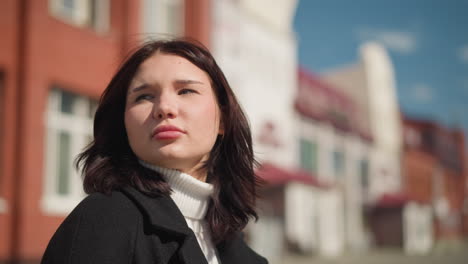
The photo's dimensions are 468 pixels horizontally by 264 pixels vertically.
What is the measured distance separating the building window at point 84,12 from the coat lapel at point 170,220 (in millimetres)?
9632

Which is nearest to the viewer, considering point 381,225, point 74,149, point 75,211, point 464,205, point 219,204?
point 75,211

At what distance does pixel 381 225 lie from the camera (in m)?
31.5

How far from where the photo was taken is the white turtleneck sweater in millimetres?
1779

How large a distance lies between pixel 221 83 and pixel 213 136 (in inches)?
7.7

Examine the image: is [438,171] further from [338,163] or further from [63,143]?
[63,143]

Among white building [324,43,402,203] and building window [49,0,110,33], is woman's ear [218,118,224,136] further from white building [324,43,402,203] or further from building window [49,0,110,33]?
white building [324,43,402,203]

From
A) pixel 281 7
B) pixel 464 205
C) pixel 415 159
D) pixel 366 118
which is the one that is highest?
pixel 281 7

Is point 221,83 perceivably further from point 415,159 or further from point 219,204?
point 415,159

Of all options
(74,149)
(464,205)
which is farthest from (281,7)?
(464,205)

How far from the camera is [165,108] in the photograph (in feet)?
5.59

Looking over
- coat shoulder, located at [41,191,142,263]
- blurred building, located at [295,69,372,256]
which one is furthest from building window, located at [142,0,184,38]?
coat shoulder, located at [41,191,142,263]

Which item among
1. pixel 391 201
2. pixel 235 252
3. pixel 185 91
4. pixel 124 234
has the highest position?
pixel 185 91

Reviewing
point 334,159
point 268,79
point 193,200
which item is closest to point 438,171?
point 334,159

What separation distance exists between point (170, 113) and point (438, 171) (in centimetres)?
4658
